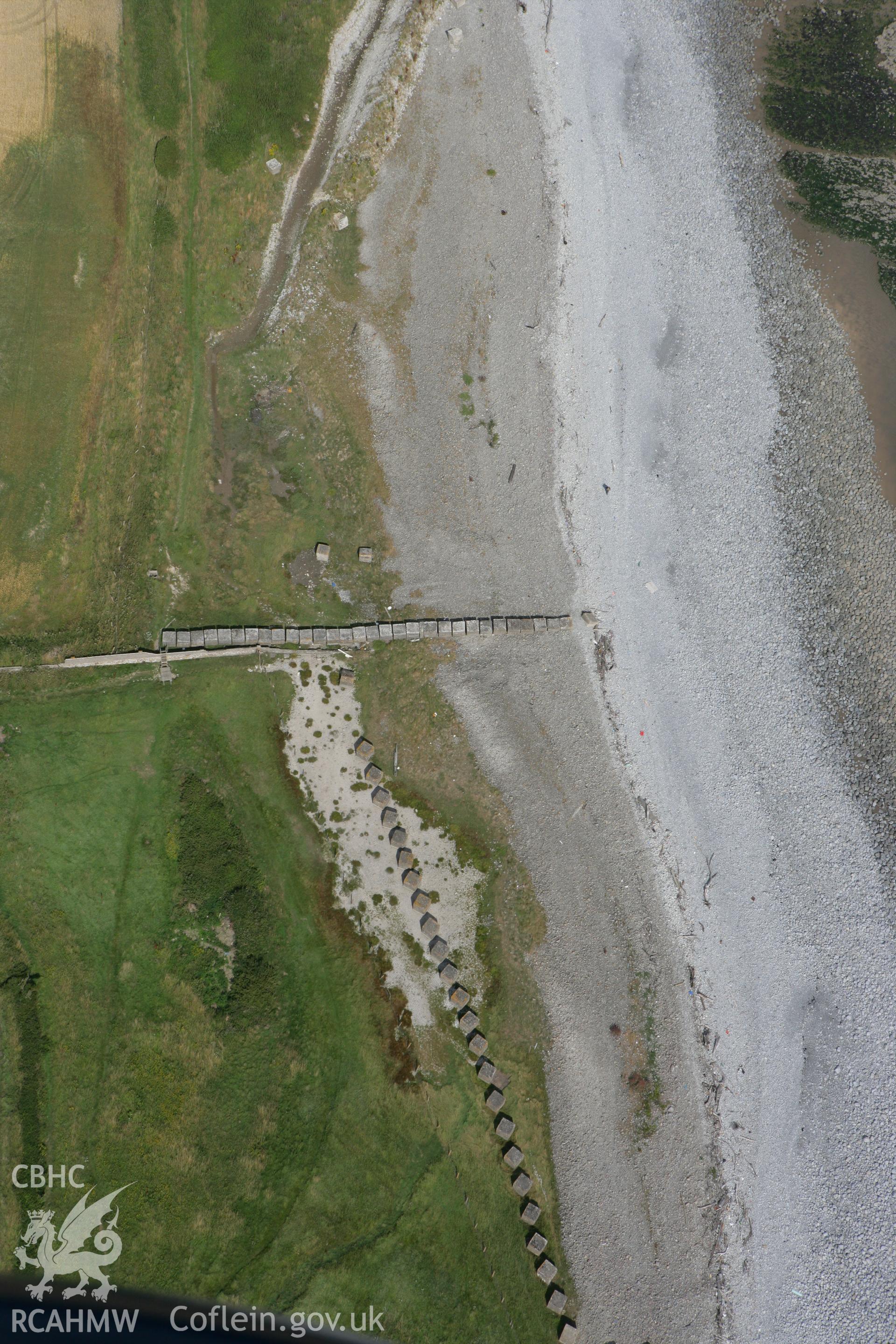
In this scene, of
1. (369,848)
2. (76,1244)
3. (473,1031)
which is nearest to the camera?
(76,1244)

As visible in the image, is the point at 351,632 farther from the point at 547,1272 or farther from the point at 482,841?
the point at 547,1272

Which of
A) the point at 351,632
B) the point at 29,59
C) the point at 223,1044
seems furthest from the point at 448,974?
the point at 29,59

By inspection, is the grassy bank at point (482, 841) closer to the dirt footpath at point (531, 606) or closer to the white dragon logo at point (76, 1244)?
the dirt footpath at point (531, 606)

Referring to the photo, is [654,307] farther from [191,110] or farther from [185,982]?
[185,982]

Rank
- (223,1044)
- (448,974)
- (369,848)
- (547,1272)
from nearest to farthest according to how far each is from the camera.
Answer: (547,1272)
(223,1044)
(448,974)
(369,848)

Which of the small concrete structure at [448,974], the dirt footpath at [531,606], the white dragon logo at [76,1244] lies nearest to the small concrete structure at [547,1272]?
the dirt footpath at [531,606]
